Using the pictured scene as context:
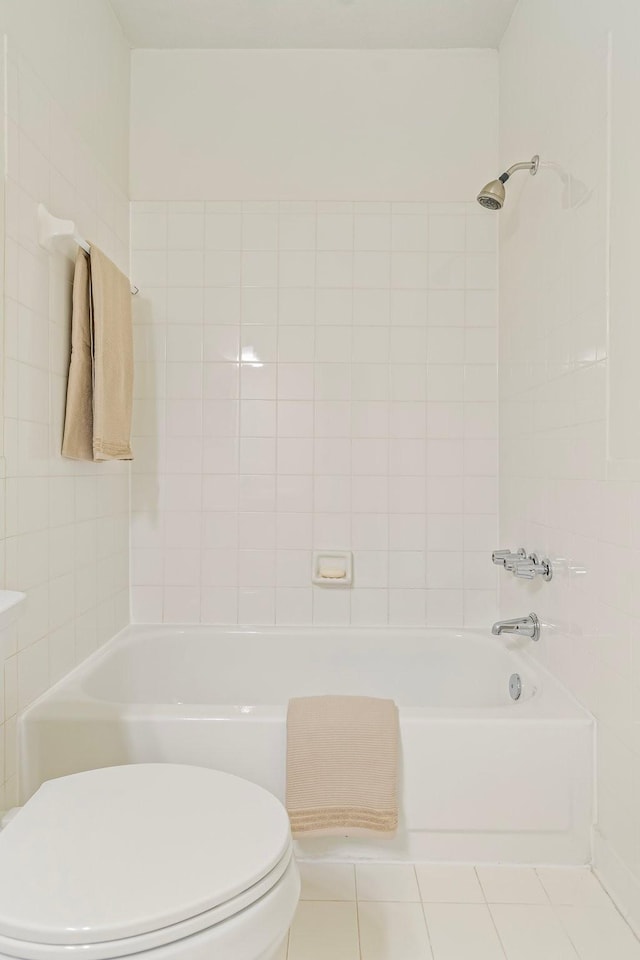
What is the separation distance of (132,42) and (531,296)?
1738 millimetres

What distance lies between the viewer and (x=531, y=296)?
2.00 meters

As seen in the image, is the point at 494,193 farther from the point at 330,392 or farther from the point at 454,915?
the point at 454,915

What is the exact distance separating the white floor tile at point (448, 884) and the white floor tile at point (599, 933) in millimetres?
192

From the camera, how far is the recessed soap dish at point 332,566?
2.32 metres

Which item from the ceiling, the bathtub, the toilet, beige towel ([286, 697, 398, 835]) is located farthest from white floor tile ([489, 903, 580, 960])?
the ceiling

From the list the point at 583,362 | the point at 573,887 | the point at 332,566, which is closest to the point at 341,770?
the point at 573,887

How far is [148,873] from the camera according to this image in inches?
34.8

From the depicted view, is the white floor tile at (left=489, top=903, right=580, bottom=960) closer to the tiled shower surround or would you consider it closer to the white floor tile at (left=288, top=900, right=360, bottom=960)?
the white floor tile at (left=288, top=900, right=360, bottom=960)

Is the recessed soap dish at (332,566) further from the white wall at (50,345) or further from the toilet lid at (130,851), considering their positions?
the toilet lid at (130,851)

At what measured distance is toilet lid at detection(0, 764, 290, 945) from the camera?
2.65 feet

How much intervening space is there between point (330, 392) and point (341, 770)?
134cm

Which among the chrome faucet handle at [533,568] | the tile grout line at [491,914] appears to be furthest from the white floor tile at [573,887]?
the chrome faucet handle at [533,568]

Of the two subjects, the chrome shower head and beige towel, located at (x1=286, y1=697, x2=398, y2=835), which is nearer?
beige towel, located at (x1=286, y1=697, x2=398, y2=835)

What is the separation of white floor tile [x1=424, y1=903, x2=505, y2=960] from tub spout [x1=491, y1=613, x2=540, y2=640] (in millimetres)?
754
